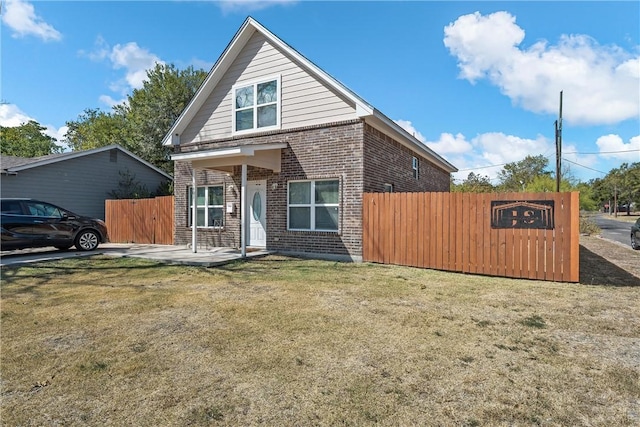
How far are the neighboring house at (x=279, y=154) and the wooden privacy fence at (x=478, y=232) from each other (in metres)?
0.85

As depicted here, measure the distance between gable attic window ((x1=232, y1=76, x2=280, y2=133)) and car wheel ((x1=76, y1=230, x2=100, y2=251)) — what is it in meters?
6.04

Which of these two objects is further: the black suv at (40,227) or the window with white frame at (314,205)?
the window with white frame at (314,205)

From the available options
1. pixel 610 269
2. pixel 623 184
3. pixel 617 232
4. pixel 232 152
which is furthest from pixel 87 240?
pixel 623 184

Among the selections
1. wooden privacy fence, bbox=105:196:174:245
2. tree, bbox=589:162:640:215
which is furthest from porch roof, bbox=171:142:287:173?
tree, bbox=589:162:640:215

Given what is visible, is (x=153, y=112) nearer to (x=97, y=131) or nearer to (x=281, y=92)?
(x=97, y=131)

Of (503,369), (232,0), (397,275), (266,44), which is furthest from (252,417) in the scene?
(232,0)

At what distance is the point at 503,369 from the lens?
10.6ft

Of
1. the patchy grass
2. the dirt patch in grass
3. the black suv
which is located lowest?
the patchy grass

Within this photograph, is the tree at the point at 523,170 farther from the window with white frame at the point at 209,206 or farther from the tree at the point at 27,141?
the tree at the point at 27,141

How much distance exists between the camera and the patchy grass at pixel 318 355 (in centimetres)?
255

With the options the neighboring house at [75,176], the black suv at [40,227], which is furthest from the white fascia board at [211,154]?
the neighboring house at [75,176]

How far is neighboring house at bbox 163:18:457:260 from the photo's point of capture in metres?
10.1

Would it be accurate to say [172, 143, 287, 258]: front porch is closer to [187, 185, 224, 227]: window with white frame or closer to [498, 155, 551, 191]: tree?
[187, 185, 224, 227]: window with white frame

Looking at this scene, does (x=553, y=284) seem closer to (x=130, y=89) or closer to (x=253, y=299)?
(x=253, y=299)
